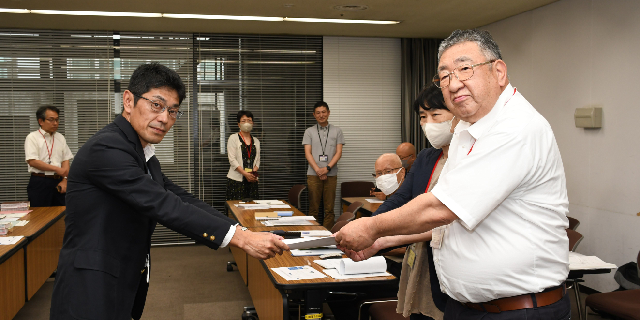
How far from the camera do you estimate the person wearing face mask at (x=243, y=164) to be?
287 inches

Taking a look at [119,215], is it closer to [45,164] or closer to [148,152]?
[148,152]

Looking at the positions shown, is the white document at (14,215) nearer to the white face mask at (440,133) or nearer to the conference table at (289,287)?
the conference table at (289,287)

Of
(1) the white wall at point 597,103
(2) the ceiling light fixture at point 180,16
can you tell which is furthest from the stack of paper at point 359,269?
(2) the ceiling light fixture at point 180,16

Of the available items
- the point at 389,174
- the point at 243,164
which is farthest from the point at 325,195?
the point at 389,174

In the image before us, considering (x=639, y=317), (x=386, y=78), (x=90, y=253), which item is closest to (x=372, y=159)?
(x=386, y=78)

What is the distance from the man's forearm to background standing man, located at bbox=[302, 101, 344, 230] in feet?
20.8

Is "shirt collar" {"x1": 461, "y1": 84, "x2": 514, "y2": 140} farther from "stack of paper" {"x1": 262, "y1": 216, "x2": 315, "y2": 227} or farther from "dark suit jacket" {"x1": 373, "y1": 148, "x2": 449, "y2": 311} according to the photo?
"stack of paper" {"x1": 262, "y1": 216, "x2": 315, "y2": 227}

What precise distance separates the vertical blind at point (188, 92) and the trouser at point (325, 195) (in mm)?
628

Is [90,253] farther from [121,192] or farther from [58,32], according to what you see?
[58,32]

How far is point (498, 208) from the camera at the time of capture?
1569 millimetres

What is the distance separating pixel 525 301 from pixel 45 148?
668 centimetres

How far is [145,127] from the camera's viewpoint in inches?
82.7

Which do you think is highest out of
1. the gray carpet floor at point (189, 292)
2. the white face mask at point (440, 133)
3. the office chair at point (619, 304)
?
the white face mask at point (440, 133)

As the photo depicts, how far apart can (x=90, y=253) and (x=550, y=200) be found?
1590mm
